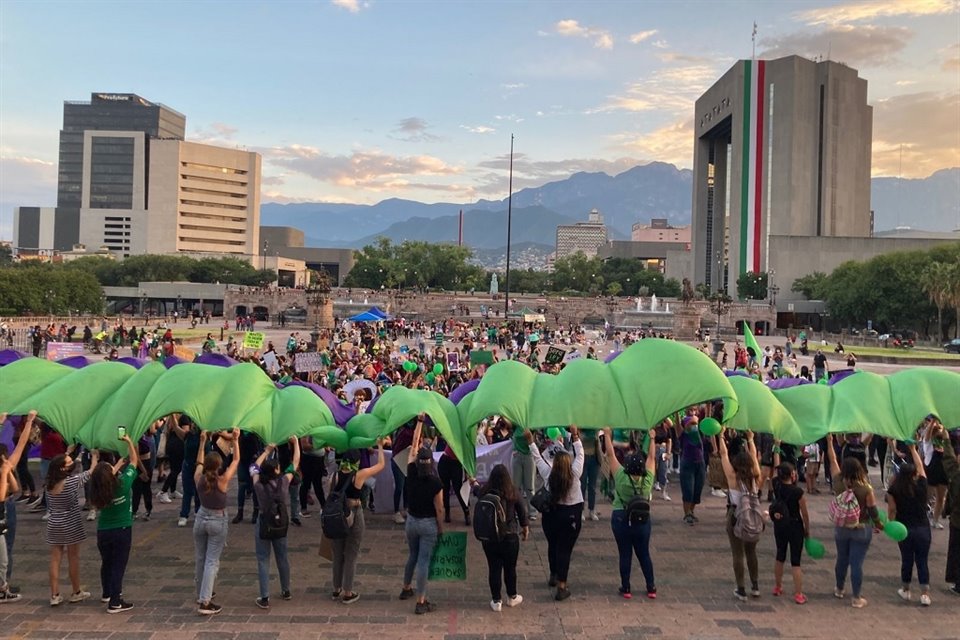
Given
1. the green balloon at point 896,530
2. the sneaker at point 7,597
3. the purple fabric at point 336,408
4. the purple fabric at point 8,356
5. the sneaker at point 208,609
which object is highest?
the purple fabric at point 8,356

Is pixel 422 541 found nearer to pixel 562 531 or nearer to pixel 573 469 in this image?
pixel 562 531

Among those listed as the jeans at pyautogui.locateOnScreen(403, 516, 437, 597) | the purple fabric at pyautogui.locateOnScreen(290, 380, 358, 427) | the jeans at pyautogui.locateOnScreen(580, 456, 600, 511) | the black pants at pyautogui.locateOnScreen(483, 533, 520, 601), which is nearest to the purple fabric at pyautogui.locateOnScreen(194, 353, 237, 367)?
the purple fabric at pyautogui.locateOnScreen(290, 380, 358, 427)

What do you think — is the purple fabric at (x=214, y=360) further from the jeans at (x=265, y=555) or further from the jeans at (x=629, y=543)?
the jeans at (x=629, y=543)

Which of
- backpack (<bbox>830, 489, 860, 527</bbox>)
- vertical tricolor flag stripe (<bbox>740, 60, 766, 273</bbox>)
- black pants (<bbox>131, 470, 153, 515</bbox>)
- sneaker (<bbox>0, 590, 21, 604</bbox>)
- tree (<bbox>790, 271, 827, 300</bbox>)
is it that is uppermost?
vertical tricolor flag stripe (<bbox>740, 60, 766, 273</bbox>)

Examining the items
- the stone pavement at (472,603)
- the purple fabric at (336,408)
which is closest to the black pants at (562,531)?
the stone pavement at (472,603)

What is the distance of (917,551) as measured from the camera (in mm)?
7152

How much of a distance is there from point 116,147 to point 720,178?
121755 millimetres

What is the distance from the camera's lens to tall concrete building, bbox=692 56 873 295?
9244 centimetres

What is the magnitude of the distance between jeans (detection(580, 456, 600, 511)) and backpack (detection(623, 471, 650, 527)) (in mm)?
2738

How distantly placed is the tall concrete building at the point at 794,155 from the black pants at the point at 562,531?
291 feet

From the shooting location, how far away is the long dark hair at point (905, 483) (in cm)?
696

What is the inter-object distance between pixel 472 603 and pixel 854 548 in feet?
12.6

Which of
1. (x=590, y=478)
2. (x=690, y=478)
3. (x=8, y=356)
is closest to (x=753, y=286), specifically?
(x=690, y=478)

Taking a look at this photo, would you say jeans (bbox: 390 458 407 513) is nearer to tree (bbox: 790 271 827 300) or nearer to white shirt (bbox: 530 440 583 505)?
white shirt (bbox: 530 440 583 505)
